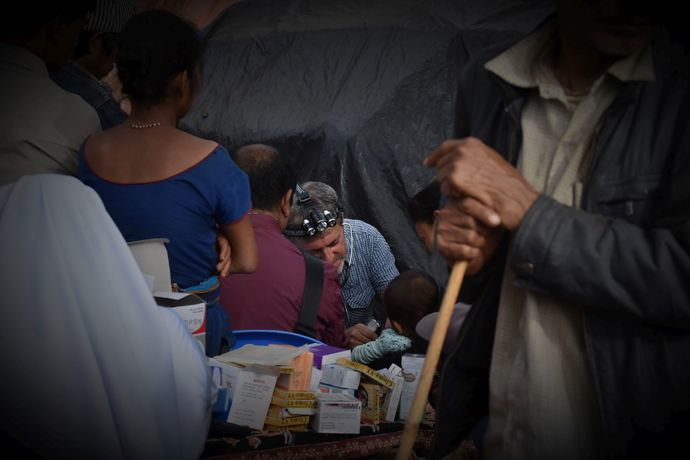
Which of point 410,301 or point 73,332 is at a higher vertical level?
point 73,332

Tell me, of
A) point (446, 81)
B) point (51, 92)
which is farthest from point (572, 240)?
point (446, 81)

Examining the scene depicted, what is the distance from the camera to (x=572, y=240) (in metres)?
1.39

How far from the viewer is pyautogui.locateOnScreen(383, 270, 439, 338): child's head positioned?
3537mm

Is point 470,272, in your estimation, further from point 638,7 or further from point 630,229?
point 638,7

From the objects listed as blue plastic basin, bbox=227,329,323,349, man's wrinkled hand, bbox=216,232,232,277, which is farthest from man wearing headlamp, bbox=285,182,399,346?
man's wrinkled hand, bbox=216,232,232,277

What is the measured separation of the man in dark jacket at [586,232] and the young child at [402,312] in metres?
1.86

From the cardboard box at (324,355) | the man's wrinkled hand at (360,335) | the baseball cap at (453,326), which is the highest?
the baseball cap at (453,326)

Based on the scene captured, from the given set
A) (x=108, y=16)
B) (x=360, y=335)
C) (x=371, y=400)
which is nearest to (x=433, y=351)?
(x=371, y=400)

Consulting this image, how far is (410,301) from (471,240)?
2.06 metres

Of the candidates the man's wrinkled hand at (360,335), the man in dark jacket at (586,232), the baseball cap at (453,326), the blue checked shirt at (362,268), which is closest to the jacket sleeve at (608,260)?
the man in dark jacket at (586,232)

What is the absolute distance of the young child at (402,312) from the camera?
11.4 ft

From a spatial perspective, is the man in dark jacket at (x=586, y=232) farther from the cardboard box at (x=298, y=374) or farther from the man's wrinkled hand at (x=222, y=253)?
the man's wrinkled hand at (x=222, y=253)

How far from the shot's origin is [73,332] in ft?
5.56

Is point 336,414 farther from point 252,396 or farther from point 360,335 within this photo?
point 360,335
